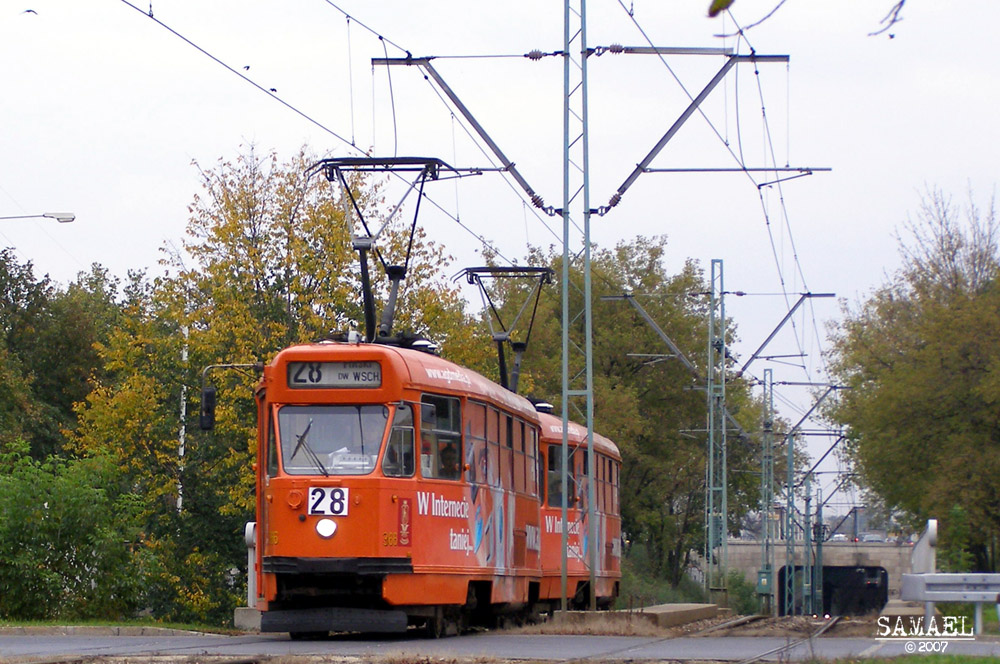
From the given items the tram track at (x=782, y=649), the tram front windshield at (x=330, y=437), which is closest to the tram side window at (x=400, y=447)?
the tram front windshield at (x=330, y=437)

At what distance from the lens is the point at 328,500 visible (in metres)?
16.2

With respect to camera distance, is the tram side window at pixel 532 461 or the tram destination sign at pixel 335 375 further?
the tram side window at pixel 532 461

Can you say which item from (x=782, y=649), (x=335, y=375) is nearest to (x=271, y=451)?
(x=335, y=375)

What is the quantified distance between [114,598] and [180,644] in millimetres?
8663

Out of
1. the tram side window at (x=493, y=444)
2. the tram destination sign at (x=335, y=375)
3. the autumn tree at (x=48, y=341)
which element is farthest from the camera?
the autumn tree at (x=48, y=341)

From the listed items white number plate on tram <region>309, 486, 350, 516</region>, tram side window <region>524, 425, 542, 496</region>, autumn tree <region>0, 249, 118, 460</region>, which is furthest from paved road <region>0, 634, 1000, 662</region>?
autumn tree <region>0, 249, 118, 460</region>

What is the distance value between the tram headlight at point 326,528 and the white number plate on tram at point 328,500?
81mm

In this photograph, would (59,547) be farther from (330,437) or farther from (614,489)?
(614,489)

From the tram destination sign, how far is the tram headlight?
4.64ft

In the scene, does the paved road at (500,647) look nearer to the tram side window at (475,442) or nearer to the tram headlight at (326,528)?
the tram headlight at (326,528)

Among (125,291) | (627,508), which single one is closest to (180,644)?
(627,508)

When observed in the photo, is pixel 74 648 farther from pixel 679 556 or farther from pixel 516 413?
pixel 679 556

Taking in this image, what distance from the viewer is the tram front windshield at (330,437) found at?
644 inches

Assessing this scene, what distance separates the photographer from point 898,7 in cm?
374
